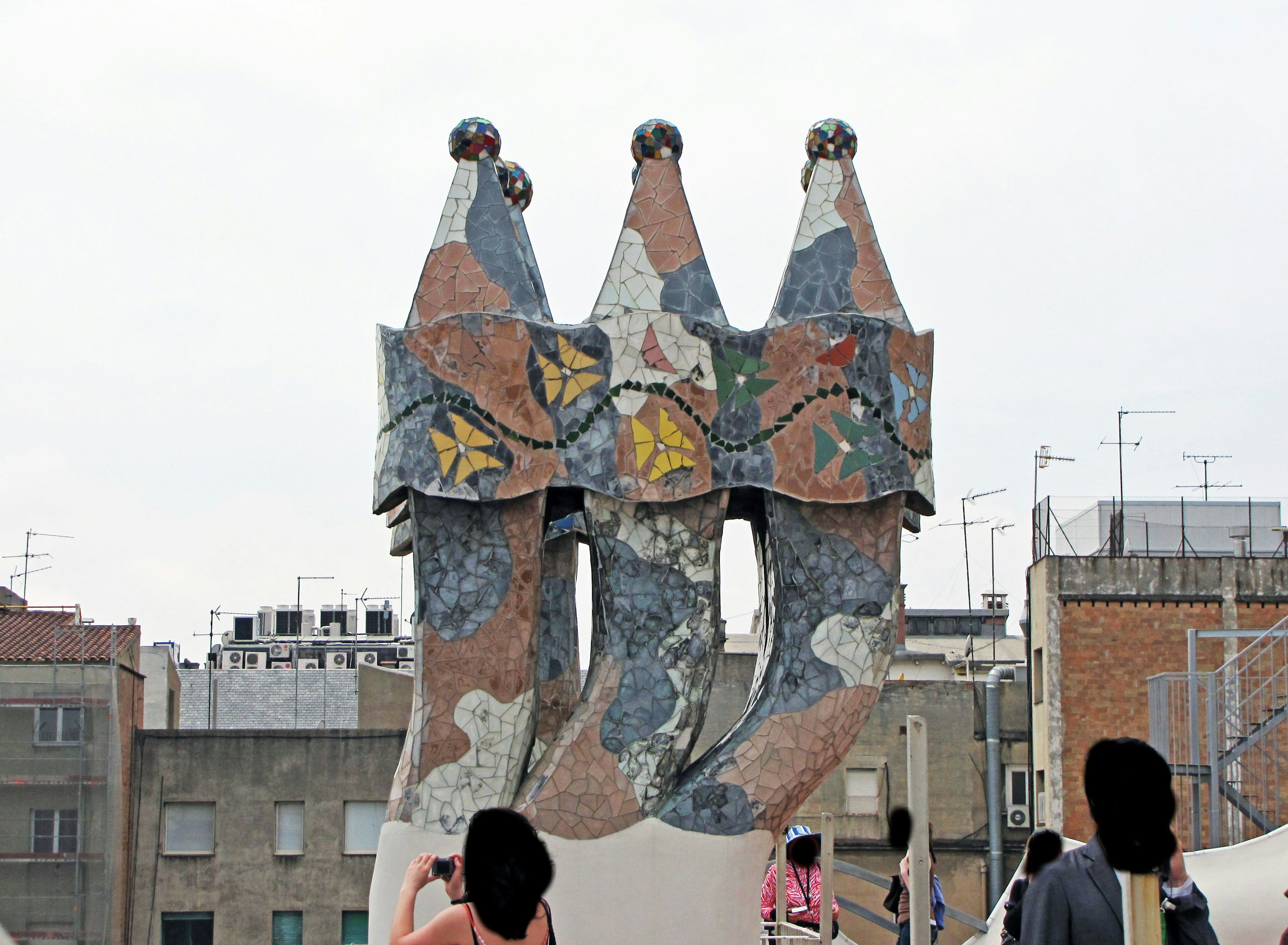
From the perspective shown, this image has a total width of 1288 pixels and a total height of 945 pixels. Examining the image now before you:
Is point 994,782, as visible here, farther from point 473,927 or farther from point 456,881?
point 473,927

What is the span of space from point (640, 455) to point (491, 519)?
1223 mm

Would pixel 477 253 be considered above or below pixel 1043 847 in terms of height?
above

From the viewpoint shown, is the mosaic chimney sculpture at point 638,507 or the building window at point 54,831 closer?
the mosaic chimney sculpture at point 638,507

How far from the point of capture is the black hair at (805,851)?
47.1 ft

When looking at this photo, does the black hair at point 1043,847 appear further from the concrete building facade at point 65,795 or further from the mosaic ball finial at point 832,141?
the concrete building facade at point 65,795

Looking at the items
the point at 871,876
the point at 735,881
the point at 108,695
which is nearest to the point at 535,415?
the point at 735,881

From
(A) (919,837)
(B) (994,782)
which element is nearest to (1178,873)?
(A) (919,837)

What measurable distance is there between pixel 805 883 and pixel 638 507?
367cm

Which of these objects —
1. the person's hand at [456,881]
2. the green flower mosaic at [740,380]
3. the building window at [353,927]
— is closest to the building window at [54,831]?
the building window at [353,927]

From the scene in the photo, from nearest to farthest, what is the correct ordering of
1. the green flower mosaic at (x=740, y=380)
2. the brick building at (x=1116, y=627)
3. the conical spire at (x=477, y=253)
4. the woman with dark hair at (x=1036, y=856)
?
1. the woman with dark hair at (x=1036, y=856)
2. the green flower mosaic at (x=740, y=380)
3. the conical spire at (x=477, y=253)
4. the brick building at (x=1116, y=627)

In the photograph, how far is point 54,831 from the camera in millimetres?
29344

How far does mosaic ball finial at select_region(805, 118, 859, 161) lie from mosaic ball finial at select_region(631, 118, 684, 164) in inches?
44.8

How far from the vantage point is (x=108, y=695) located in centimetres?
2964

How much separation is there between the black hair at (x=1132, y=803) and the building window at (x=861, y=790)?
28434 mm
